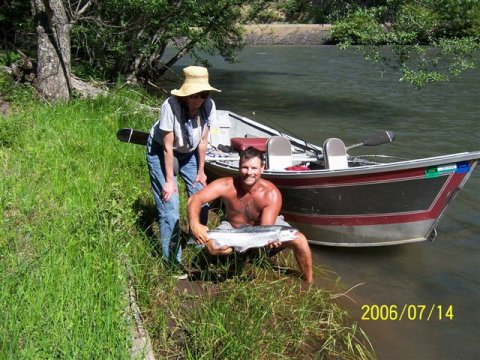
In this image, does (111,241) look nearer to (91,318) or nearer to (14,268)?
(14,268)

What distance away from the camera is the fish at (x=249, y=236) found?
4.71m

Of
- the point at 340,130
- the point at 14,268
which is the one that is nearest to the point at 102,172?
the point at 14,268

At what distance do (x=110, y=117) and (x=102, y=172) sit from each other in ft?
10.0

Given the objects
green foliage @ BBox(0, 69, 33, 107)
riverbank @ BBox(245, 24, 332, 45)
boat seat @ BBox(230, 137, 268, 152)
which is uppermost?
boat seat @ BBox(230, 137, 268, 152)

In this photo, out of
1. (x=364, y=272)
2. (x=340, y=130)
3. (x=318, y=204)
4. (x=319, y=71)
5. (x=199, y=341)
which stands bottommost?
(x=319, y=71)

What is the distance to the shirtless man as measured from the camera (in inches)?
197

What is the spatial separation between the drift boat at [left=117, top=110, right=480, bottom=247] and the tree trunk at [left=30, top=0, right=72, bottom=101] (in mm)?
4866

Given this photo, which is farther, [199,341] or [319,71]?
[319,71]

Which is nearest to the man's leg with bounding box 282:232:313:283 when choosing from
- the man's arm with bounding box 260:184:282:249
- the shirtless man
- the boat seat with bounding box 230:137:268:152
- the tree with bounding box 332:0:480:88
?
the shirtless man

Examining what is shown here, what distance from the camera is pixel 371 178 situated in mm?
6414

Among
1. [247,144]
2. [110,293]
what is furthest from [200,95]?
[247,144]

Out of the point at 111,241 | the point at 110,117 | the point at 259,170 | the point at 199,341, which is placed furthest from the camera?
the point at 110,117

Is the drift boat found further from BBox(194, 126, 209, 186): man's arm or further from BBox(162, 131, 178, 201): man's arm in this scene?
BBox(162, 131, 178, 201): man's arm

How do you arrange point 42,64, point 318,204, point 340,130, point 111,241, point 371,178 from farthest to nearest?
1. point 340,130
2. point 42,64
3. point 318,204
4. point 371,178
5. point 111,241
